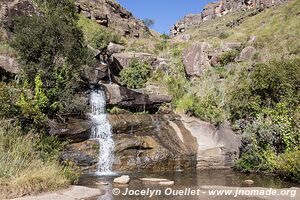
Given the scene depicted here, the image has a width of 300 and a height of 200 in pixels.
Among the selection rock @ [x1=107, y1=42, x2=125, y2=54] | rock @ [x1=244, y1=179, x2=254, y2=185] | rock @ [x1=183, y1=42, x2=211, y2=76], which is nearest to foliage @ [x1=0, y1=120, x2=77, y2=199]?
rock @ [x1=244, y1=179, x2=254, y2=185]

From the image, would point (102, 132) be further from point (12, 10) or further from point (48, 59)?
point (12, 10)

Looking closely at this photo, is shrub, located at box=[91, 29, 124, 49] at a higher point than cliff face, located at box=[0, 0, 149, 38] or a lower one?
lower

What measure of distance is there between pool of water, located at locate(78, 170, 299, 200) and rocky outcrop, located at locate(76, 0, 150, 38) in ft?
117

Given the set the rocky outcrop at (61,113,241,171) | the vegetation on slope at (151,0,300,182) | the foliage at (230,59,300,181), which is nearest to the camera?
the foliage at (230,59,300,181)

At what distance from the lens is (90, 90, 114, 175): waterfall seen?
19259 mm

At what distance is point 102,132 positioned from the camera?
21172mm

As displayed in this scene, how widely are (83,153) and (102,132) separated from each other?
2.43 metres

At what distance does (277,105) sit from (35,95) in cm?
1277

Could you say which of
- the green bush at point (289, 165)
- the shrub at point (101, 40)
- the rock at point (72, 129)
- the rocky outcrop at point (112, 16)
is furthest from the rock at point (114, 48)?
the green bush at point (289, 165)

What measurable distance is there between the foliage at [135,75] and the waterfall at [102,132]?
529cm

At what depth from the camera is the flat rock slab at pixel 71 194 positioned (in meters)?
11.7

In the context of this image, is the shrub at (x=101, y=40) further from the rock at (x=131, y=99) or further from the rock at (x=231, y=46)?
the rock at (x=231, y=46)

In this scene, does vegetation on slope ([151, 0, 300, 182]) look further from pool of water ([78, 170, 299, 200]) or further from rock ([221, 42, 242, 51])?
rock ([221, 42, 242, 51])

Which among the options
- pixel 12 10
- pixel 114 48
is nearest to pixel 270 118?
pixel 114 48
